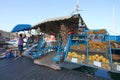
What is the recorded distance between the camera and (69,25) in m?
8.65

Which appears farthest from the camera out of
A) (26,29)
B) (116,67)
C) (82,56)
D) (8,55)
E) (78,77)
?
(26,29)

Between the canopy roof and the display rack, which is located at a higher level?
the canopy roof

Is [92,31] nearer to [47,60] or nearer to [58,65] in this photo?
[58,65]

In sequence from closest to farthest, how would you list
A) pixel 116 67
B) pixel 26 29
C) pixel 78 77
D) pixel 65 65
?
pixel 116 67, pixel 78 77, pixel 65 65, pixel 26 29

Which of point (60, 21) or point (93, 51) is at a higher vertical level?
point (60, 21)

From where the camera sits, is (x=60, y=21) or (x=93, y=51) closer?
(x=93, y=51)

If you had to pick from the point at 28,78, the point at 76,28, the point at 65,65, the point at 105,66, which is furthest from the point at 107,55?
the point at 28,78

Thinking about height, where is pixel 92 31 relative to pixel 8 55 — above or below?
above

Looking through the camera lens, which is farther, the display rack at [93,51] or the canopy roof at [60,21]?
the canopy roof at [60,21]

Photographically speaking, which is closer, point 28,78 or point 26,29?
point 28,78

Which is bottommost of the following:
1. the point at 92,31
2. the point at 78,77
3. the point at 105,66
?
the point at 78,77

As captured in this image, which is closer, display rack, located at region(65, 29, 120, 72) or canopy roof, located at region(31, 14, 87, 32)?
display rack, located at region(65, 29, 120, 72)

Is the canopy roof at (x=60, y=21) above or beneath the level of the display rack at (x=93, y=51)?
above

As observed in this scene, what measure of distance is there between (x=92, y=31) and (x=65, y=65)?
82.3 inches
